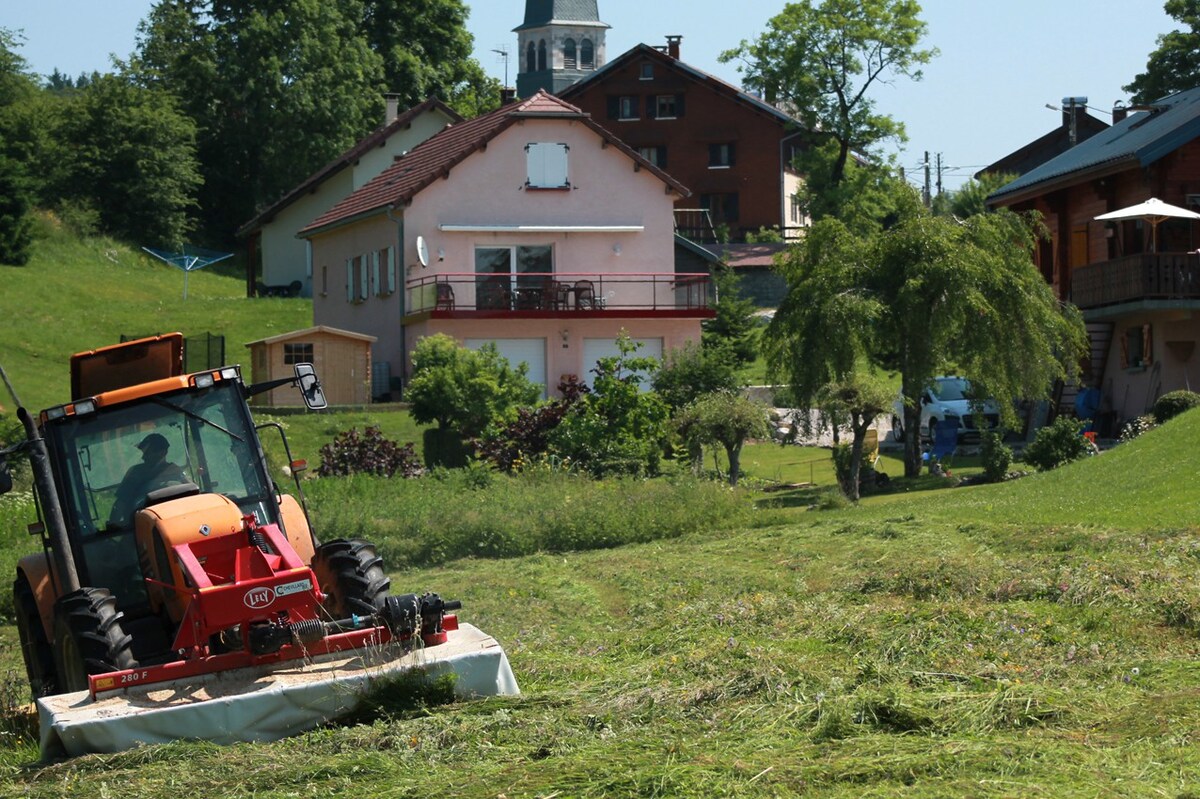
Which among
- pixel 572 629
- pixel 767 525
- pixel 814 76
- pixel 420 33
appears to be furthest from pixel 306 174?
pixel 572 629

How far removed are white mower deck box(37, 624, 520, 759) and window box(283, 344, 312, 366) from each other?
29302 mm

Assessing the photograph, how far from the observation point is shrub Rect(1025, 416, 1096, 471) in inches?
1045

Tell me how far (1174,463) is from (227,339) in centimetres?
3165

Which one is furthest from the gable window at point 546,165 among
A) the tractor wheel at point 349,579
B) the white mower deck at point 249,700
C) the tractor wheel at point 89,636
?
the white mower deck at point 249,700

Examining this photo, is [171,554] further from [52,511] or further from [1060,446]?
[1060,446]

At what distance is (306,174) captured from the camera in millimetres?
68000

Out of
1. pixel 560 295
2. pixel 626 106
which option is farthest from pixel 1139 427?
pixel 626 106

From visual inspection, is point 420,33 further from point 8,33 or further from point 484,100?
point 8,33

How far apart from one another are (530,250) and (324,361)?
6.58 metres

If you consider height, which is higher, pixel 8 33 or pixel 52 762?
pixel 8 33

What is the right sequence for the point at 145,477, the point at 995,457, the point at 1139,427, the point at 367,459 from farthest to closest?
the point at 1139,427, the point at 367,459, the point at 995,457, the point at 145,477

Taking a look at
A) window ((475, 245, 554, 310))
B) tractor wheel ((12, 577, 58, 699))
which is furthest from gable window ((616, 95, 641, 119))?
tractor wheel ((12, 577, 58, 699))

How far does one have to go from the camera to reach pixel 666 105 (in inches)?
2697

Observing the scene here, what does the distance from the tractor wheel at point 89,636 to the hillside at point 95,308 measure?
27.2 meters
